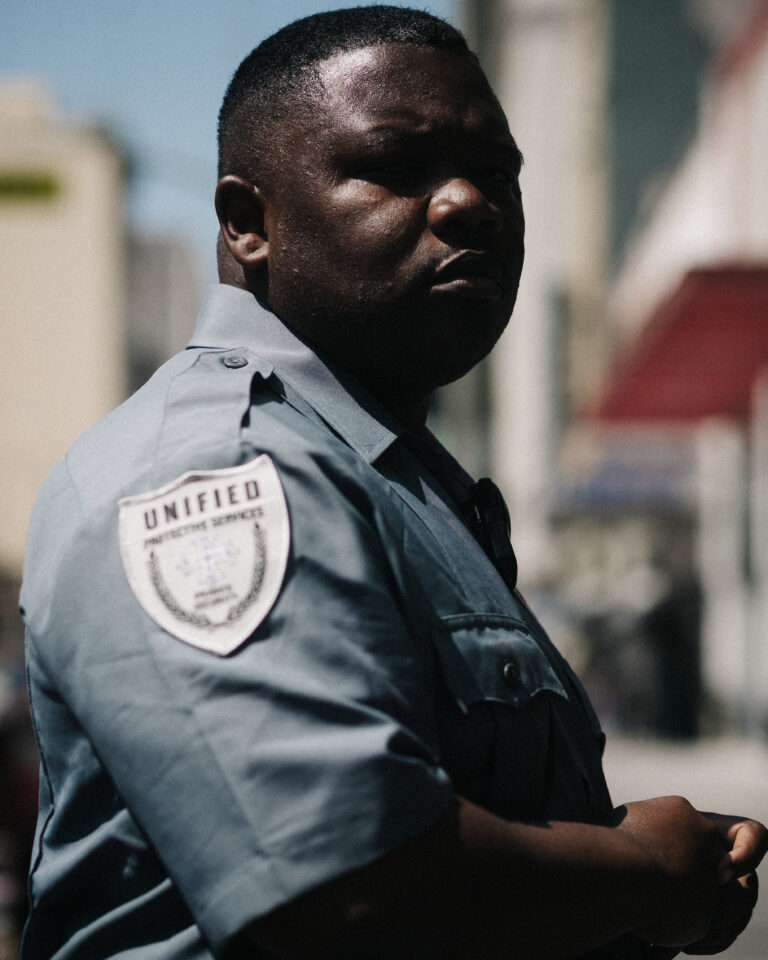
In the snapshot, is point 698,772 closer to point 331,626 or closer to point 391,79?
point 391,79

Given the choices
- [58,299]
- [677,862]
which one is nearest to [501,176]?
[677,862]

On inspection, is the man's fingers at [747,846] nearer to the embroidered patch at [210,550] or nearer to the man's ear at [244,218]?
the embroidered patch at [210,550]

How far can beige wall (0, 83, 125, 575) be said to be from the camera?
98.3ft

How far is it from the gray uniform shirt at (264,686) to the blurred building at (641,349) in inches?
270

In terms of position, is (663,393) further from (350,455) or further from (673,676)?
(350,455)

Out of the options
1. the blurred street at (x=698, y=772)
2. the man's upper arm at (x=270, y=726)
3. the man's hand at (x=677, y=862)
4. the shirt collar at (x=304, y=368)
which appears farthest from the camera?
the blurred street at (x=698, y=772)

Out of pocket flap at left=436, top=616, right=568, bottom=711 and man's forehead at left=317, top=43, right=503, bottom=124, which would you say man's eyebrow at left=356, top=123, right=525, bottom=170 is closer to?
man's forehead at left=317, top=43, right=503, bottom=124

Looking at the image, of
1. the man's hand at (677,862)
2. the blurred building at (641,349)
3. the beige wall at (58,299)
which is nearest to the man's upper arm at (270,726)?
the man's hand at (677,862)

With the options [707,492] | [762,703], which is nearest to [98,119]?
[707,492]

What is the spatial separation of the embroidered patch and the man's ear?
0.46 metres

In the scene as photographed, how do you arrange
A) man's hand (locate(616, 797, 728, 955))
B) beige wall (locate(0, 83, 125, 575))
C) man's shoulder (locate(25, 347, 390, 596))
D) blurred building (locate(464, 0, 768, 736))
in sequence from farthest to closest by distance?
1. beige wall (locate(0, 83, 125, 575))
2. blurred building (locate(464, 0, 768, 736))
3. man's hand (locate(616, 797, 728, 955))
4. man's shoulder (locate(25, 347, 390, 596))

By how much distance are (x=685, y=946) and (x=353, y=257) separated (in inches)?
34.6

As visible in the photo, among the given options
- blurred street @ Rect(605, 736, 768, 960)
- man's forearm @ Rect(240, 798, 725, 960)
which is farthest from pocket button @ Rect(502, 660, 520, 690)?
blurred street @ Rect(605, 736, 768, 960)

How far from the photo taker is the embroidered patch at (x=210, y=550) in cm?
112
